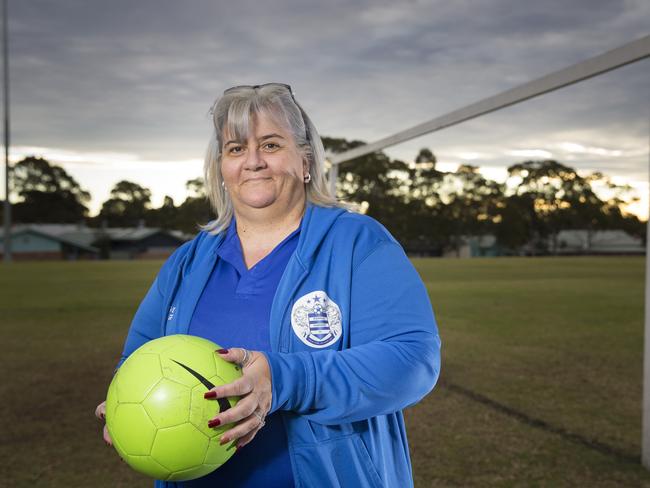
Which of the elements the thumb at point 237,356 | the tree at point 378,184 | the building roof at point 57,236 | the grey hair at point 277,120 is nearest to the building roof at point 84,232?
the building roof at point 57,236

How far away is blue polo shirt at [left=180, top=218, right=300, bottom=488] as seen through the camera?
198 cm

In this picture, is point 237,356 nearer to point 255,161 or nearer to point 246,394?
point 246,394

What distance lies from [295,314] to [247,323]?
210 mm

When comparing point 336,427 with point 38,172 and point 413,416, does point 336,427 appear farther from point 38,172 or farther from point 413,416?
point 38,172

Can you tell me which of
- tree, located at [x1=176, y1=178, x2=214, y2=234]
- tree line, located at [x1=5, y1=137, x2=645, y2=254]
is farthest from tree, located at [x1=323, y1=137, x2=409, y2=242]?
tree, located at [x1=176, y1=178, x2=214, y2=234]

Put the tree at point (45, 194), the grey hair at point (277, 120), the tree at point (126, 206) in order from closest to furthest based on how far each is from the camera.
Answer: the grey hair at point (277, 120) < the tree at point (45, 194) < the tree at point (126, 206)

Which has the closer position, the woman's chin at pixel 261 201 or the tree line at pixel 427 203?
the woman's chin at pixel 261 201

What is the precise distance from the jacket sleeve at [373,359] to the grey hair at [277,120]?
490mm

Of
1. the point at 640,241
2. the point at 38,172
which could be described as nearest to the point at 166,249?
the point at 38,172

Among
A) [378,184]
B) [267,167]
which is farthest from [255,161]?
[378,184]

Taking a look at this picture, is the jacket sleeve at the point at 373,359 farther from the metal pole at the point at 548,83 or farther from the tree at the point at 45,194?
the tree at the point at 45,194

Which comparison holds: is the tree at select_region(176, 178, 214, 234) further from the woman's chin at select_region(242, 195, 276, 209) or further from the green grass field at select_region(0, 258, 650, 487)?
the woman's chin at select_region(242, 195, 276, 209)

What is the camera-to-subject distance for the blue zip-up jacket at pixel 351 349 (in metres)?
1.72

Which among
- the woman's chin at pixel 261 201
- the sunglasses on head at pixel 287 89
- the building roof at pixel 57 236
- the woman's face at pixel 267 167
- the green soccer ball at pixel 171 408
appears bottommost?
the building roof at pixel 57 236
